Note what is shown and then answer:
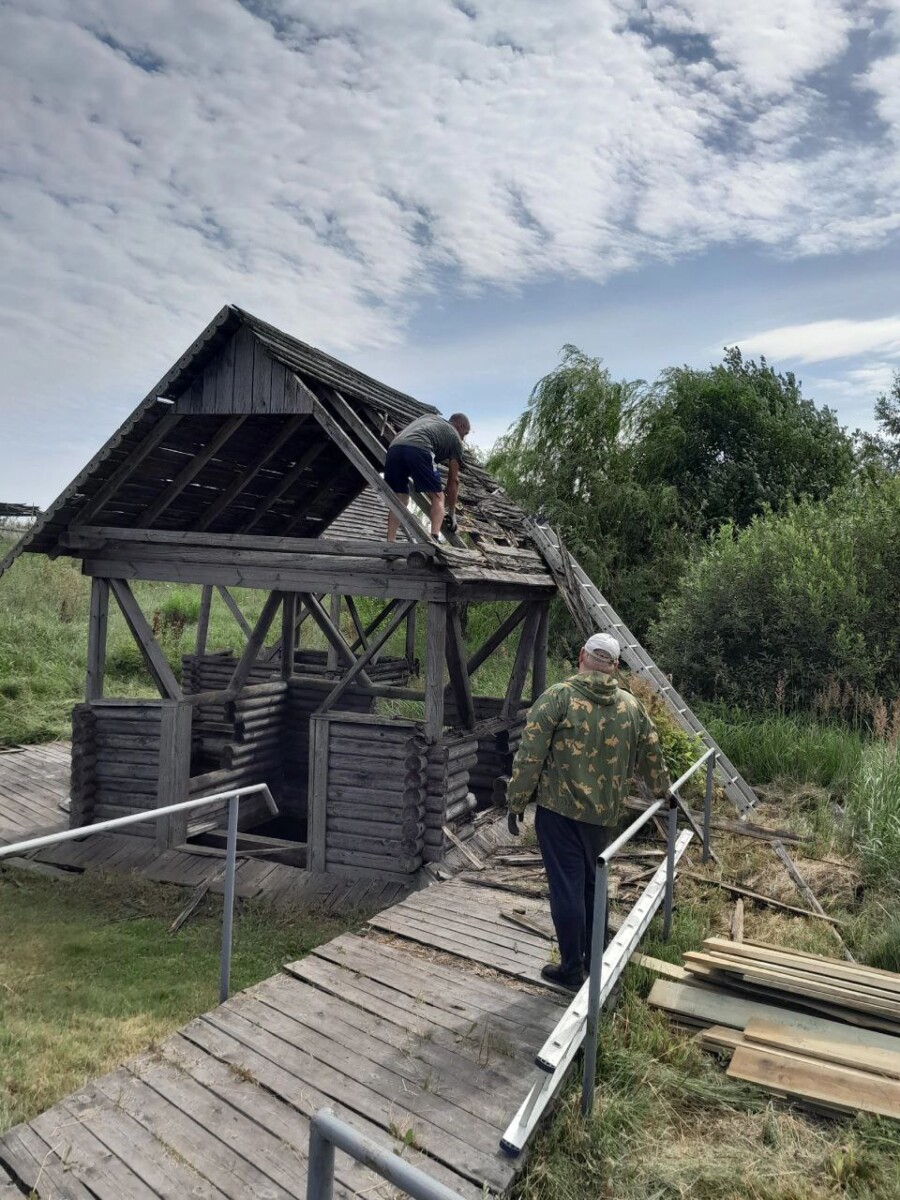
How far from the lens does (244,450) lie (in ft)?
31.0

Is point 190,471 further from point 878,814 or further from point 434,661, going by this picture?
point 878,814

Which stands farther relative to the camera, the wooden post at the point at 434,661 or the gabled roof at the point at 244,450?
the gabled roof at the point at 244,450

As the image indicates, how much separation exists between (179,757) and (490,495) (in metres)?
5.20

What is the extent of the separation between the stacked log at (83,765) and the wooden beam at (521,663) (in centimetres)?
487

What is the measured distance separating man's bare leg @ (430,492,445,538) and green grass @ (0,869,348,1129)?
373 cm

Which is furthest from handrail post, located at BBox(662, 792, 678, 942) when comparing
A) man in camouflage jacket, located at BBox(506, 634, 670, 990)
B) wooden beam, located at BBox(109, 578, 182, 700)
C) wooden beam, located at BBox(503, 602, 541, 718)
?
wooden beam, located at BBox(109, 578, 182, 700)

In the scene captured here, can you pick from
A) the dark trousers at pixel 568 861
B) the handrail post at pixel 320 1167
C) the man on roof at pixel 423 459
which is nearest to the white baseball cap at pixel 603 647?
the dark trousers at pixel 568 861

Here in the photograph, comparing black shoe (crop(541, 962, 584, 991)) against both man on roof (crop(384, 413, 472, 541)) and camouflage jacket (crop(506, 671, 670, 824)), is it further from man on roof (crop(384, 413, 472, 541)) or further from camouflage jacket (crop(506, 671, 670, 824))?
man on roof (crop(384, 413, 472, 541))

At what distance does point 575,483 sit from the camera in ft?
72.4

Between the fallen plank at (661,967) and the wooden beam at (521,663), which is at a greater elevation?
the wooden beam at (521,663)

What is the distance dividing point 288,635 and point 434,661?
4453 millimetres

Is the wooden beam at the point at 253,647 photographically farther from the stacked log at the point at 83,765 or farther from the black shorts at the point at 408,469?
the black shorts at the point at 408,469

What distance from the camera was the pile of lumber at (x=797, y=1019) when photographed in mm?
3920

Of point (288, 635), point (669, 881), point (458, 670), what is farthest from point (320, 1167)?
Result: point (288, 635)
